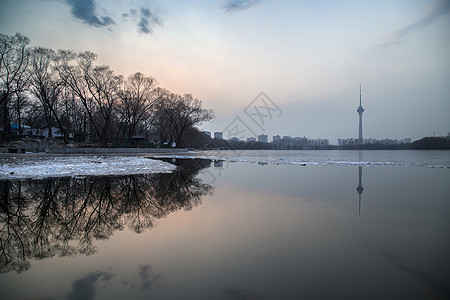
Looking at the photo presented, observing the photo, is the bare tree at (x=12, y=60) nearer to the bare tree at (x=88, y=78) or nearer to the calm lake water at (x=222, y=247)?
the bare tree at (x=88, y=78)

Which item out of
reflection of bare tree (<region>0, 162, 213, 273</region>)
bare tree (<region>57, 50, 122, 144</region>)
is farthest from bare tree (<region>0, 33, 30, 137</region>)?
reflection of bare tree (<region>0, 162, 213, 273</region>)

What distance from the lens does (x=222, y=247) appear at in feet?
14.4

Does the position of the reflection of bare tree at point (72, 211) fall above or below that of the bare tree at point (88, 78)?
below

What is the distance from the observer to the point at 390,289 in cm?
308

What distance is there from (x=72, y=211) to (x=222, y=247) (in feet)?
14.5

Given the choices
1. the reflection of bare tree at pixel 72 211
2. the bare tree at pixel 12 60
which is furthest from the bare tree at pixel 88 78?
the reflection of bare tree at pixel 72 211

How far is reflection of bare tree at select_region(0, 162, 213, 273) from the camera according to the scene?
14.4 feet

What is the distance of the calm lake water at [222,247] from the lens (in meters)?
3.11

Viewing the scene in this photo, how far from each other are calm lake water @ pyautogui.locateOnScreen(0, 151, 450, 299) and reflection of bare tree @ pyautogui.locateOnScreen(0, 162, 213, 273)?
0.03m

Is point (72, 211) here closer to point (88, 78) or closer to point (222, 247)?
point (222, 247)

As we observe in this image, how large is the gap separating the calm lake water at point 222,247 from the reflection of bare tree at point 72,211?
0.10 ft

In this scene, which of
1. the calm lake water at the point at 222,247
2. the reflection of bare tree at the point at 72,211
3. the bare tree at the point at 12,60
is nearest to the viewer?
the calm lake water at the point at 222,247

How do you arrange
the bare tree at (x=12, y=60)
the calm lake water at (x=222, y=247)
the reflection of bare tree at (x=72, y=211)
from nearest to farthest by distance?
the calm lake water at (x=222, y=247) < the reflection of bare tree at (x=72, y=211) < the bare tree at (x=12, y=60)

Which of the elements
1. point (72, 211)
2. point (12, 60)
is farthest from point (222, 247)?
point (12, 60)
